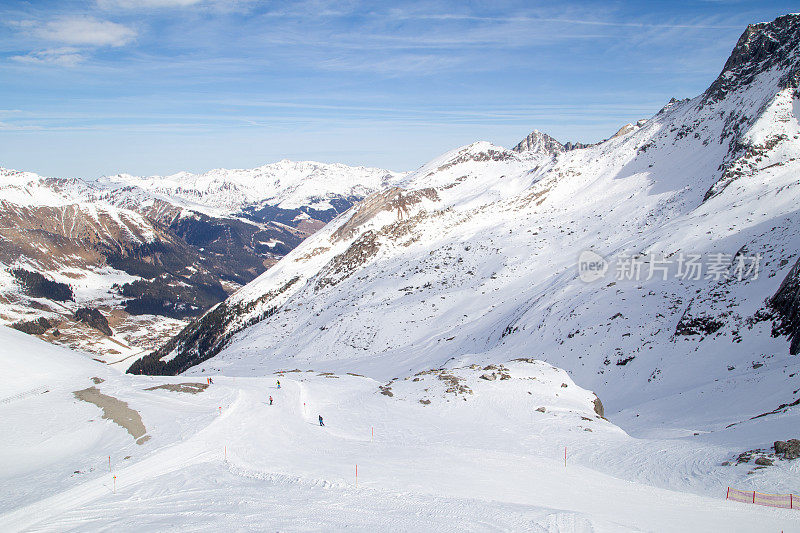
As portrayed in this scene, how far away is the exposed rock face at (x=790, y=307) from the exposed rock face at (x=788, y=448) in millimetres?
11891

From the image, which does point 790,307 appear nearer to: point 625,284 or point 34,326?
point 625,284

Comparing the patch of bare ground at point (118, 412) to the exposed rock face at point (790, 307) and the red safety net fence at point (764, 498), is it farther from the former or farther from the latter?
the exposed rock face at point (790, 307)

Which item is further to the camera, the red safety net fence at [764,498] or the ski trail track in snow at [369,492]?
the ski trail track in snow at [369,492]

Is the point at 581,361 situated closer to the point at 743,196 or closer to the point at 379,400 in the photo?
the point at 379,400

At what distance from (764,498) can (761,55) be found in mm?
114750

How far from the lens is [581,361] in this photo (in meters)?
38.0

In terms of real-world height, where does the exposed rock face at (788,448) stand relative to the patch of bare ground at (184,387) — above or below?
above

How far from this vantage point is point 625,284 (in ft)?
149

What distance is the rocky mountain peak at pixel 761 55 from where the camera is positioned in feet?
271

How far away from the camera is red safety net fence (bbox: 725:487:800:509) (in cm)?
1296

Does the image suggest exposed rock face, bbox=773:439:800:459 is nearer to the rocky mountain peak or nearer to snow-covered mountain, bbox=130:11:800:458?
snow-covered mountain, bbox=130:11:800:458

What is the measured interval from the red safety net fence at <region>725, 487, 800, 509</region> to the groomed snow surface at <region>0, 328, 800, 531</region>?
1.71 ft

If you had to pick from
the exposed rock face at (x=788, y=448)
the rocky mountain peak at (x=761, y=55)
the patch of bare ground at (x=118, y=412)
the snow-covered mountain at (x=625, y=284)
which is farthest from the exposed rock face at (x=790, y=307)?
the rocky mountain peak at (x=761, y=55)

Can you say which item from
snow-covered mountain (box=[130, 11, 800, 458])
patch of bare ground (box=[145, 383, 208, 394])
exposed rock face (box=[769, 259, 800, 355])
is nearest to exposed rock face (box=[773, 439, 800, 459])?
snow-covered mountain (box=[130, 11, 800, 458])
